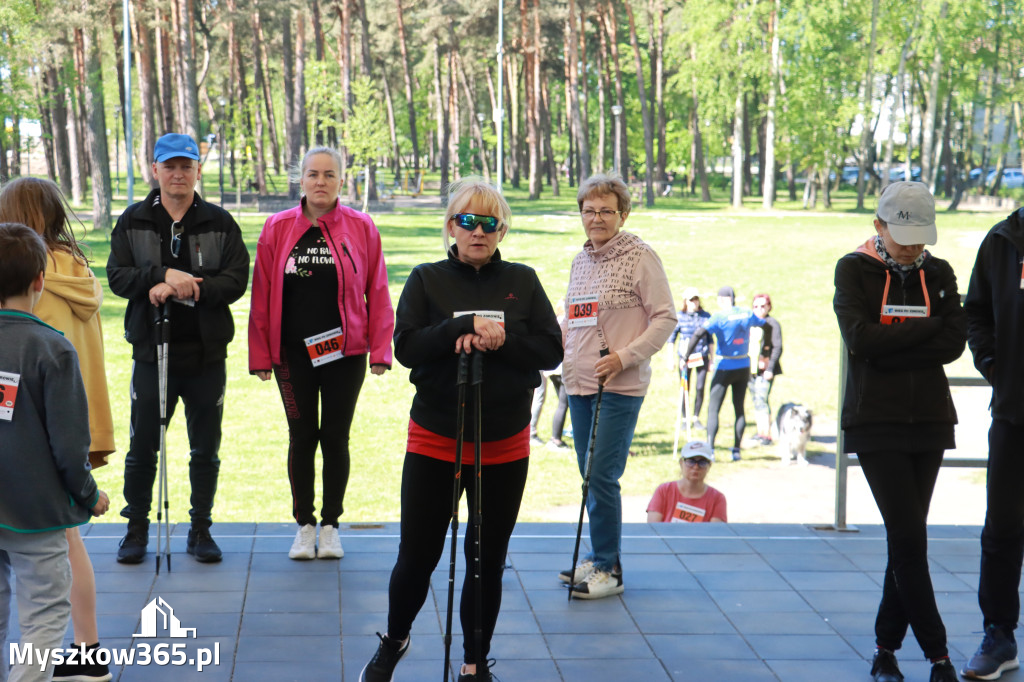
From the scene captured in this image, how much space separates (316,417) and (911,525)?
2180 mm

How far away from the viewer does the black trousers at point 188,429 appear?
3.92 metres

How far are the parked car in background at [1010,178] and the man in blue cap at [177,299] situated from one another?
3862 centimetres

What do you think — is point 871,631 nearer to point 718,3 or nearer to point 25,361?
point 25,361

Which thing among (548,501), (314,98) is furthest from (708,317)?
(314,98)

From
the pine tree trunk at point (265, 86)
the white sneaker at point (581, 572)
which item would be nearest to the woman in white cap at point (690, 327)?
the white sneaker at point (581, 572)

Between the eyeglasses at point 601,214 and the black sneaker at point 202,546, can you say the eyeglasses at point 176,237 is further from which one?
the eyeglasses at point 601,214

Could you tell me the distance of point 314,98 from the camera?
83.4 feet

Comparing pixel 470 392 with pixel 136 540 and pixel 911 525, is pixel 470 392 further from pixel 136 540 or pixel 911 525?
pixel 136 540

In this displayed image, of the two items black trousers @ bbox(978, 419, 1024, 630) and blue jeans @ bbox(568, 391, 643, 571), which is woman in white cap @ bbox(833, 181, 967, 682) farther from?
blue jeans @ bbox(568, 391, 643, 571)

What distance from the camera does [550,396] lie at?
13.6m

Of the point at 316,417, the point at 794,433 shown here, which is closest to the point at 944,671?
the point at 316,417

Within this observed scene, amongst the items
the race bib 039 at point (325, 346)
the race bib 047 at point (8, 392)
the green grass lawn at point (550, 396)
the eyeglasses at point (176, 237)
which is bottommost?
the green grass lawn at point (550, 396)

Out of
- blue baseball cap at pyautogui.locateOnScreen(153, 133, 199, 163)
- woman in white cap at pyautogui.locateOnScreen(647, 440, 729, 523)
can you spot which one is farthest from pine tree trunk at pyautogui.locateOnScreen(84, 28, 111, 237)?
blue baseball cap at pyautogui.locateOnScreen(153, 133, 199, 163)

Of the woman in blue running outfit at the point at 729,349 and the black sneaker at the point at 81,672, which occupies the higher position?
the black sneaker at the point at 81,672
